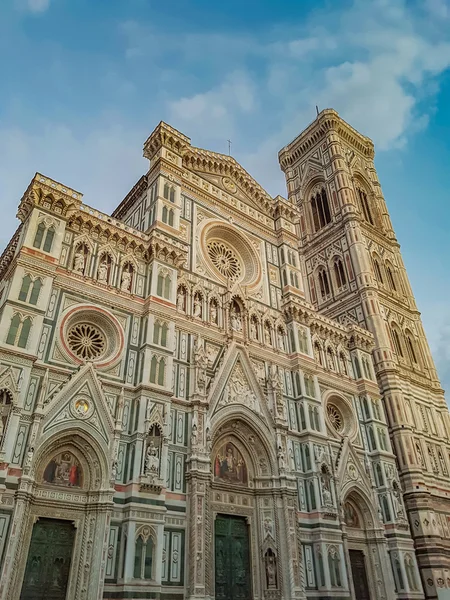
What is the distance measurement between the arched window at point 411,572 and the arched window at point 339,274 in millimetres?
18616

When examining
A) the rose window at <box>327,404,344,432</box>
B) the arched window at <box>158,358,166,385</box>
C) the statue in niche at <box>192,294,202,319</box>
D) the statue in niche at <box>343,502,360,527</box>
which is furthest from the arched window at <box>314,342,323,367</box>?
the arched window at <box>158,358,166,385</box>

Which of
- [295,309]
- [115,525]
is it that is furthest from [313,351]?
[115,525]

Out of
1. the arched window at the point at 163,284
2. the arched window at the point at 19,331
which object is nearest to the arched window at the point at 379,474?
the arched window at the point at 163,284

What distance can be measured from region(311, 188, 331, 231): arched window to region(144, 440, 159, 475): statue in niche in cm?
2861

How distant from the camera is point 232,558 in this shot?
17406 millimetres

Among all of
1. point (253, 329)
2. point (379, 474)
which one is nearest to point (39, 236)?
point (253, 329)

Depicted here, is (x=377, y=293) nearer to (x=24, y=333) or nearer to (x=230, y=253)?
(x=230, y=253)

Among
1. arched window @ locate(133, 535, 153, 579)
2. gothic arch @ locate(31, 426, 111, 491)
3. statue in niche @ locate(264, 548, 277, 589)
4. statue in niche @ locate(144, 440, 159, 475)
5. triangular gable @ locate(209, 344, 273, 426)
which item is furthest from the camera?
triangular gable @ locate(209, 344, 273, 426)

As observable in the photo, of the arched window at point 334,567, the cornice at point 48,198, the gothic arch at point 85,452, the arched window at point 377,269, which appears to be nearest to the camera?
the gothic arch at point 85,452

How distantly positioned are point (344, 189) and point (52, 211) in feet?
88.8

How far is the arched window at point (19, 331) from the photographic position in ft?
48.6

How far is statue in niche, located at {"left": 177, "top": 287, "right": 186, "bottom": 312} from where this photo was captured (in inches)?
813

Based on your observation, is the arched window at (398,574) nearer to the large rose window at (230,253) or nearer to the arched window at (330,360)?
the arched window at (330,360)

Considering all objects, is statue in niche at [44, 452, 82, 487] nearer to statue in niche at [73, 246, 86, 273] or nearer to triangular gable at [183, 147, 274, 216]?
statue in niche at [73, 246, 86, 273]
